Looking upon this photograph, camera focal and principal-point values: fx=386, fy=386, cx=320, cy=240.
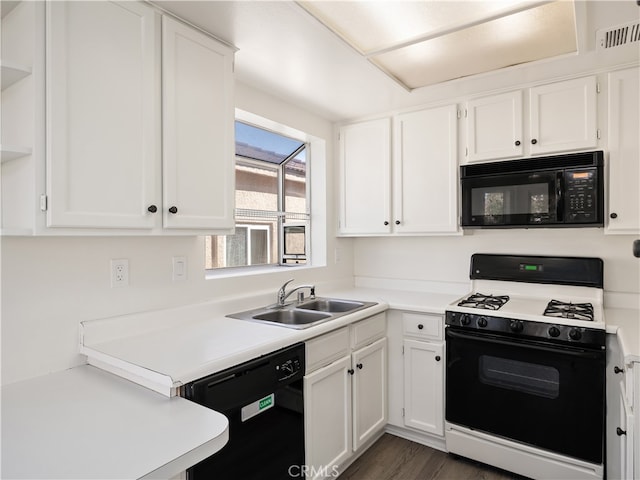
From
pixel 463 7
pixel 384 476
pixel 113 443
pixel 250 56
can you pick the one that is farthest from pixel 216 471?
pixel 463 7

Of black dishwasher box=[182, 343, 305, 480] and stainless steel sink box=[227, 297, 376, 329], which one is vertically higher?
stainless steel sink box=[227, 297, 376, 329]

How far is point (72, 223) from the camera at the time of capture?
1.29m

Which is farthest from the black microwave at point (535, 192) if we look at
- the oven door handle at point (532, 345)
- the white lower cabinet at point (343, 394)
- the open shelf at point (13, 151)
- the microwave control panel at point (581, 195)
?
the open shelf at point (13, 151)

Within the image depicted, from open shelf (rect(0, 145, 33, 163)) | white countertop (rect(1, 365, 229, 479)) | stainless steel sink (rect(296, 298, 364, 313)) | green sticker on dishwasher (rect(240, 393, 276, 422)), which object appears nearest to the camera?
white countertop (rect(1, 365, 229, 479))

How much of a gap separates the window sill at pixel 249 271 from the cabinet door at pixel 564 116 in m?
1.72

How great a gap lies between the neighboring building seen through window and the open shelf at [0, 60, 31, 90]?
123 centimetres

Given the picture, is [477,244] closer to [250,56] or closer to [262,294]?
[262,294]

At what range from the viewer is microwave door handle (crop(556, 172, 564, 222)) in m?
2.22

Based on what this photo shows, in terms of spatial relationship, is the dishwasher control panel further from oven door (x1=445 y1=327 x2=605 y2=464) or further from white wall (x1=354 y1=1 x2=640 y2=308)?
white wall (x1=354 y1=1 x2=640 y2=308)

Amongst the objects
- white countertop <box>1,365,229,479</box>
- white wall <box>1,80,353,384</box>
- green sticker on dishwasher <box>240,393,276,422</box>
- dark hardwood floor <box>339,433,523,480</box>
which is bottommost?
dark hardwood floor <box>339,433,523,480</box>

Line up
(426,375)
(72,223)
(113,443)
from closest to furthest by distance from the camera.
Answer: (113,443)
(72,223)
(426,375)

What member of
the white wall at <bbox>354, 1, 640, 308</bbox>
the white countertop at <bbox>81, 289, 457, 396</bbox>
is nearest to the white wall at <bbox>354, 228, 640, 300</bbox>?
the white wall at <bbox>354, 1, 640, 308</bbox>

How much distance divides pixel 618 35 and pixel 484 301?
151 centimetres

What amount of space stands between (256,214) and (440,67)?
146 cm
